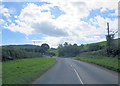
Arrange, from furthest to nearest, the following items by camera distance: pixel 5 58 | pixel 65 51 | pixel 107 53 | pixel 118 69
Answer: pixel 65 51 < pixel 107 53 < pixel 5 58 < pixel 118 69

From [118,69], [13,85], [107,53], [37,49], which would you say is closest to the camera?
[13,85]

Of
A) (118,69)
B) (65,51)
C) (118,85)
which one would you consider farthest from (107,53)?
(65,51)

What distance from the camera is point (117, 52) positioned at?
27.2m

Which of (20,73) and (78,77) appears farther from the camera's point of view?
(20,73)

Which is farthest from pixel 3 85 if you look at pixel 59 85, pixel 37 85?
pixel 59 85

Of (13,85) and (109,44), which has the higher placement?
(109,44)

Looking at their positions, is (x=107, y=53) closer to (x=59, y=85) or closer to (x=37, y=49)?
(x=59, y=85)

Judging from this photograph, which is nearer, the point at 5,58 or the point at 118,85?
the point at 118,85

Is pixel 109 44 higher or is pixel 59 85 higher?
pixel 109 44

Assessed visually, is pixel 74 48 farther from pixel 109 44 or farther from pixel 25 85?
pixel 25 85

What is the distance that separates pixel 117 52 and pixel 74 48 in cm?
6866

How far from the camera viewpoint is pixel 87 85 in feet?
27.7

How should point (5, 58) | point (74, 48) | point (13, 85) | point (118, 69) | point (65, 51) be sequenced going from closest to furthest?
point (13, 85), point (118, 69), point (5, 58), point (74, 48), point (65, 51)

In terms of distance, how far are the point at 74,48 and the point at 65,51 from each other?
34.7 feet
